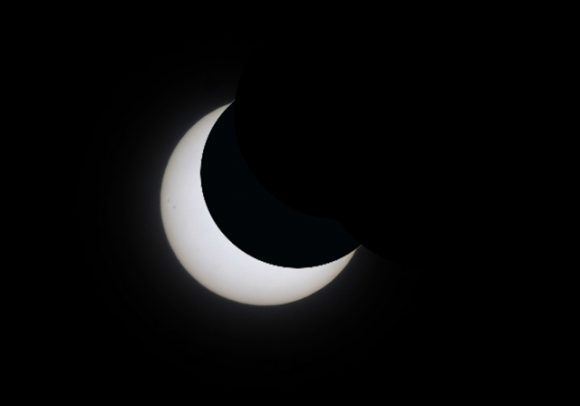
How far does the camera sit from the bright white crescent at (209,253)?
2.79 ft

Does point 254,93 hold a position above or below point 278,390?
above

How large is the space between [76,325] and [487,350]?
0.85 metres

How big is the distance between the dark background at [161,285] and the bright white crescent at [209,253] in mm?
18

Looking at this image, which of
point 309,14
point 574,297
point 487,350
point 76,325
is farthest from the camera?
point 487,350

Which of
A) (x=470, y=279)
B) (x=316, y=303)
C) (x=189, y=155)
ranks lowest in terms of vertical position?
→ (x=470, y=279)

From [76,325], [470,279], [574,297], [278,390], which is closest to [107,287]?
[76,325]

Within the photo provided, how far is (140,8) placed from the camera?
2.60 feet

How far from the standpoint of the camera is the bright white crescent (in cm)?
85

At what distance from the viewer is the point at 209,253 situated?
89cm

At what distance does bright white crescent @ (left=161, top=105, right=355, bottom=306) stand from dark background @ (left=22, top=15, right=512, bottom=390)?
0.06 feet

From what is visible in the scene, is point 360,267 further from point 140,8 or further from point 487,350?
point 140,8

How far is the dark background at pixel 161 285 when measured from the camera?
2.66 ft

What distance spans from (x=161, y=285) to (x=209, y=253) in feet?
0.33

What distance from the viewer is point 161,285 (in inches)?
34.9
